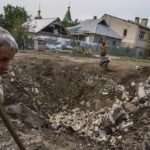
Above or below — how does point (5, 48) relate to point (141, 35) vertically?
below

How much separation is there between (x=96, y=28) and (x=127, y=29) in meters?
5.94

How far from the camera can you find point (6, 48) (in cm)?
214

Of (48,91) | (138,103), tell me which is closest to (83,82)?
(48,91)

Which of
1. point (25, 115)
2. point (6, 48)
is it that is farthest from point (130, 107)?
point (6, 48)

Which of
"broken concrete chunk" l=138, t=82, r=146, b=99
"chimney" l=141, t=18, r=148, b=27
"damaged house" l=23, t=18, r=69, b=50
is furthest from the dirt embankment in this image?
"chimney" l=141, t=18, r=148, b=27

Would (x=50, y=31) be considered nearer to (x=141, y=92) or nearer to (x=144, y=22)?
(x=144, y=22)

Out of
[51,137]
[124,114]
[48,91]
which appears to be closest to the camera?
[51,137]

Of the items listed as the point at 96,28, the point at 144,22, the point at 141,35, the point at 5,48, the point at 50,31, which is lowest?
the point at 5,48

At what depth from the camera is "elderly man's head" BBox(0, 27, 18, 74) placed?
6.79 feet

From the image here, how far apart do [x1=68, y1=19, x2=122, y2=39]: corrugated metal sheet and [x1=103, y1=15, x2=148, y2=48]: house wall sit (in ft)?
6.97

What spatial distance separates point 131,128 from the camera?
31.1 ft

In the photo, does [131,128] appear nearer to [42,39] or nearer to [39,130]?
[39,130]

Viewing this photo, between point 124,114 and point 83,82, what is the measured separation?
2.84m

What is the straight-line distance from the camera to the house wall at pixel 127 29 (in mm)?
40750
